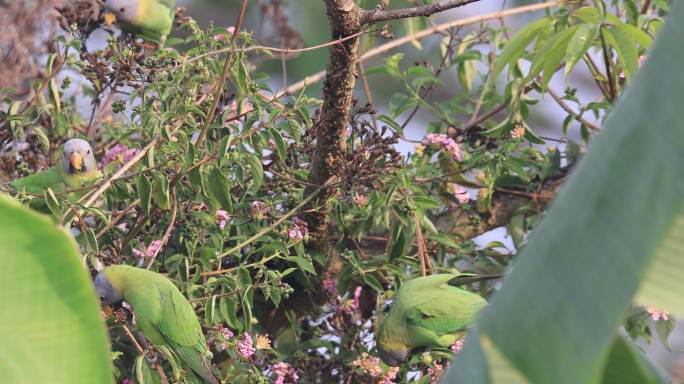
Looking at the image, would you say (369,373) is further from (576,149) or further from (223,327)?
(576,149)

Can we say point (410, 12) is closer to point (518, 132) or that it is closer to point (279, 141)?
point (279, 141)

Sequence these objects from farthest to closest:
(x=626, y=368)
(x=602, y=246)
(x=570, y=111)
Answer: (x=570, y=111)
(x=626, y=368)
(x=602, y=246)

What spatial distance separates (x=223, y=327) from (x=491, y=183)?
645 millimetres

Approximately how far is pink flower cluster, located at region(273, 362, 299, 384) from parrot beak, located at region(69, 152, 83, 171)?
0.58 m

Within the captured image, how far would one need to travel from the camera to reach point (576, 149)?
2.07 metres

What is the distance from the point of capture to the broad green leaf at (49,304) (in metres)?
0.74

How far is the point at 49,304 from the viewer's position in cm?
75

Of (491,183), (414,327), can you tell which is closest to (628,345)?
(414,327)

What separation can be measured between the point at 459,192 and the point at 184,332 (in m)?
0.75

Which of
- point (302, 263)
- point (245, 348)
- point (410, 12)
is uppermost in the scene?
point (410, 12)

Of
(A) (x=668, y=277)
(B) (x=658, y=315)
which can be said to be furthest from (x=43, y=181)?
A: (A) (x=668, y=277)

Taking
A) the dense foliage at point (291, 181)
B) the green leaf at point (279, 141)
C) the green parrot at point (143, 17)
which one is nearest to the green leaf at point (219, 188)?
the dense foliage at point (291, 181)

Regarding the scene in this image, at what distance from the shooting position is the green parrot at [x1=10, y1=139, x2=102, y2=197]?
1.88m

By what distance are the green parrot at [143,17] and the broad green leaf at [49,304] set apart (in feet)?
5.06
